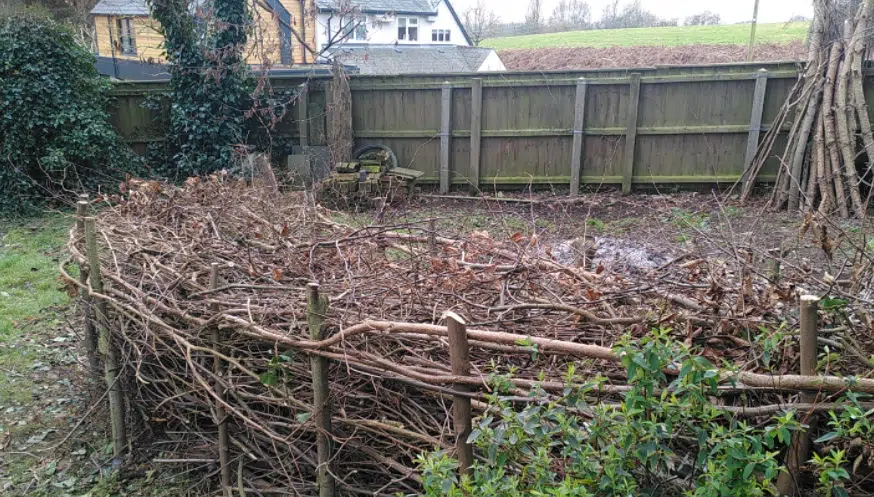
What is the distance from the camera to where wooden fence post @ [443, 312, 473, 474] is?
232 centimetres

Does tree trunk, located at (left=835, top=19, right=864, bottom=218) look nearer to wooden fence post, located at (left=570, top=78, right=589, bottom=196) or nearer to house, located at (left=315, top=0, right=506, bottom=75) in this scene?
wooden fence post, located at (left=570, top=78, right=589, bottom=196)

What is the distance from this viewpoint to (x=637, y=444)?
2.00m

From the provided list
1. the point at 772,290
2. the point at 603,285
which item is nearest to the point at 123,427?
the point at 603,285

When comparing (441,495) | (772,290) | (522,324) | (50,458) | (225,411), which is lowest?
(50,458)

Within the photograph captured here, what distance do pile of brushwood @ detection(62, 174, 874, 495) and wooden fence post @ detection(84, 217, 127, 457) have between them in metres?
0.06

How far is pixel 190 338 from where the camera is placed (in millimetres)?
3418

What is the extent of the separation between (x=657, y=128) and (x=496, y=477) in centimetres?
967

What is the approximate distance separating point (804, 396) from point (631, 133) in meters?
9.17

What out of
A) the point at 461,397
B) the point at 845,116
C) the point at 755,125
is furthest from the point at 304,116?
the point at 461,397

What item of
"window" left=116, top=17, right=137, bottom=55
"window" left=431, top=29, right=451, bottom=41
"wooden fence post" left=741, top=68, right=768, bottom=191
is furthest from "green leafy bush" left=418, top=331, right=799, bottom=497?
"window" left=431, top=29, right=451, bottom=41

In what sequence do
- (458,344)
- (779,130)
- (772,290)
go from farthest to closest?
1. (779,130)
2. (772,290)
3. (458,344)

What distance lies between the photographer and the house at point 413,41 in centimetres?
2512

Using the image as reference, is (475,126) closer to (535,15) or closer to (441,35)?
(441,35)

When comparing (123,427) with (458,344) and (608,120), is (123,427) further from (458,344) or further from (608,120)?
Result: (608,120)
